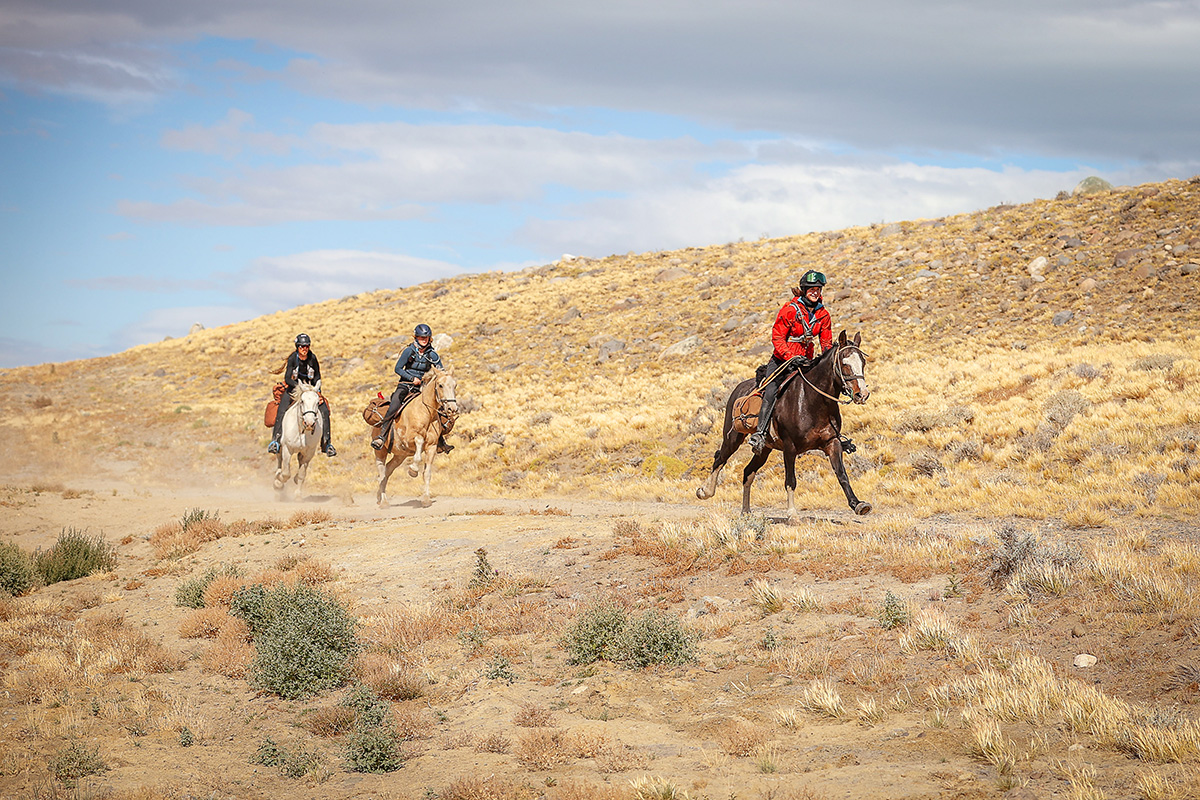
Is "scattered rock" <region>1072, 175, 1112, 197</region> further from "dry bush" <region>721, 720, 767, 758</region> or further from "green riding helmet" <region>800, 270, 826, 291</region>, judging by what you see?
"dry bush" <region>721, 720, 767, 758</region>

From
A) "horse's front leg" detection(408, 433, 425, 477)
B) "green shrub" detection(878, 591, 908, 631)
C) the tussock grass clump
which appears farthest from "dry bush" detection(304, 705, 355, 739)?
"horse's front leg" detection(408, 433, 425, 477)

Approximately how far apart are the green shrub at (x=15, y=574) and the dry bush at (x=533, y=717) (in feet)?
36.6

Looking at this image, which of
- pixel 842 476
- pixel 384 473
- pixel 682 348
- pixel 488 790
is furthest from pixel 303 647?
pixel 682 348

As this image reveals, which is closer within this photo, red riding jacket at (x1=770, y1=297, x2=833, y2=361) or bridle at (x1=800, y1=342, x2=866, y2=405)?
bridle at (x1=800, y1=342, x2=866, y2=405)

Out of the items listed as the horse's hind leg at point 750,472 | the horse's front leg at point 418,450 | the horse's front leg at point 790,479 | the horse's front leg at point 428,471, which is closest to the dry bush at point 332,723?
the horse's hind leg at point 750,472

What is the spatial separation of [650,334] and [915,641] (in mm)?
36870

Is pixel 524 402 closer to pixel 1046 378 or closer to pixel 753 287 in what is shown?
pixel 753 287

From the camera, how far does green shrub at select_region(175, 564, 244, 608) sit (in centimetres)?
1306

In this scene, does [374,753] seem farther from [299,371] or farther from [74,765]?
[299,371]

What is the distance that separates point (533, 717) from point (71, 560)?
12176mm

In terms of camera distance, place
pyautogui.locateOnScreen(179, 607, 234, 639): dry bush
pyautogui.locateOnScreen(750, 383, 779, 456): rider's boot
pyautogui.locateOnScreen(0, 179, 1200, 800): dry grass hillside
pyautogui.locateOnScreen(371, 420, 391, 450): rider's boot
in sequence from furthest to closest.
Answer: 1. pyautogui.locateOnScreen(371, 420, 391, 450): rider's boot
2. pyautogui.locateOnScreen(750, 383, 779, 456): rider's boot
3. pyautogui.locateOnScreen(179, 607, 234, 639): dry bush
4. pyautogui.locateOnScreen(0, 179, 1200, 800): dry grass hillside

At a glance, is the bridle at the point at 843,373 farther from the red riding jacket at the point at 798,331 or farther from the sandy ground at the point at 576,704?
the sandy ground at the point at 576,704

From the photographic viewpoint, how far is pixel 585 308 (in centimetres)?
5234

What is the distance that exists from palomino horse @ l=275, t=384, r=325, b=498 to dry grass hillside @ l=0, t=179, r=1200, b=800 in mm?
1846
